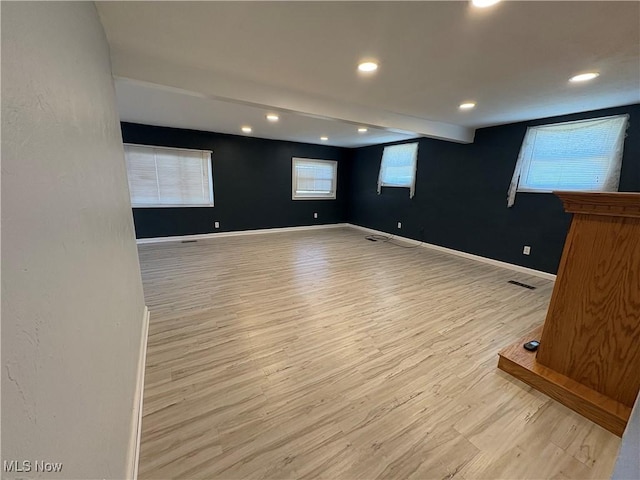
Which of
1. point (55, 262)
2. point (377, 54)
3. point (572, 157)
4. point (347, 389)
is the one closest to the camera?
point (55, 262)

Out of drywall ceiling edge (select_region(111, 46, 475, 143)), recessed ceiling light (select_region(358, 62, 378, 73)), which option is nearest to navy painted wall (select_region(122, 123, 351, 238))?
drywall ceiling edge (select_region(111, 46, 475, 143))

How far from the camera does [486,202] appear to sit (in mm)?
4273

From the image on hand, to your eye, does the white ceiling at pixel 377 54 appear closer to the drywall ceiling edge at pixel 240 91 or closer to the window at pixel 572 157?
the drywall ceiling edge at pixel 240 91

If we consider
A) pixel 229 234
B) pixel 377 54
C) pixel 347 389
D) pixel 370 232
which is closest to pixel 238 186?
pixel 229 234

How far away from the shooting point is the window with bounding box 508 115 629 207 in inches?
117

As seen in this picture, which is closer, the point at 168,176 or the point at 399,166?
the point at 168,176

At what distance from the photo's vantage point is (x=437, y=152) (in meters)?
4.95

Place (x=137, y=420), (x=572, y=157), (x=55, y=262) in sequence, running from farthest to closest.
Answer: (x=572, y=157) < (x=137, y=420) < (x=55, y=262)

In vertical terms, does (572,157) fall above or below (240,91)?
below

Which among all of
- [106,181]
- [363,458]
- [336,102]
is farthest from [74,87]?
[336,102]

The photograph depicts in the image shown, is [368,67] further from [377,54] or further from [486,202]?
[486,202]

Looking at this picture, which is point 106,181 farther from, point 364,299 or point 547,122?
point 547,122

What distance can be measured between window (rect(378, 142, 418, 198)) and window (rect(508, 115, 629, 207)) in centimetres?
195

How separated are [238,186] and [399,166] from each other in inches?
147
